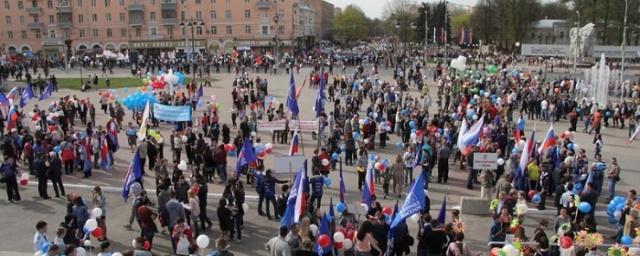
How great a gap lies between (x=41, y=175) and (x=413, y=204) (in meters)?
9.83

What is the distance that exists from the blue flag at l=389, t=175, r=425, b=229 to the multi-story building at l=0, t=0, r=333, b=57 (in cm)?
7140

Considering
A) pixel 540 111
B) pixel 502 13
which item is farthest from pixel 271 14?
pixel 540 111

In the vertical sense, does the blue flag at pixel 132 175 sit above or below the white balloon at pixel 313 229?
above

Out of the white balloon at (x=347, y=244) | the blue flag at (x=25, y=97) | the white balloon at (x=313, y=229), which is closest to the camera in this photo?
the white balloon at (x=347, y=244)

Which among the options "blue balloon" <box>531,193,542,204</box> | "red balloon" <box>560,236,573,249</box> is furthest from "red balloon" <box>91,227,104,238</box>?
"blue balloon" <box>531,193,542,204</box>

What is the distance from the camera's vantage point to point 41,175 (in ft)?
49.3

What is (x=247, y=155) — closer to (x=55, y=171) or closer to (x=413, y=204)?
(x=55, y=171)

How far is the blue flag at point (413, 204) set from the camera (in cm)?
1046

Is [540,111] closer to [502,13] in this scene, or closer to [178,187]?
[178,187]

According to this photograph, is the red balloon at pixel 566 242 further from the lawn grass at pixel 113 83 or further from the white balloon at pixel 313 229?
the lawn grass at pixel 113 83

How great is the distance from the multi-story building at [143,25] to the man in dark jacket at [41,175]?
66.4 metres

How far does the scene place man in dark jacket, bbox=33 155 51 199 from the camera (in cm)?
1482

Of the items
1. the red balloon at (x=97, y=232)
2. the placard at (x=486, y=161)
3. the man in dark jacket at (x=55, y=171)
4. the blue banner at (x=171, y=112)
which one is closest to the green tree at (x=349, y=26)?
the blue banner at (x=171, y=112)

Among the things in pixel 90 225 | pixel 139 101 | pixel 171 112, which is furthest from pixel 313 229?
pixel 139 101
